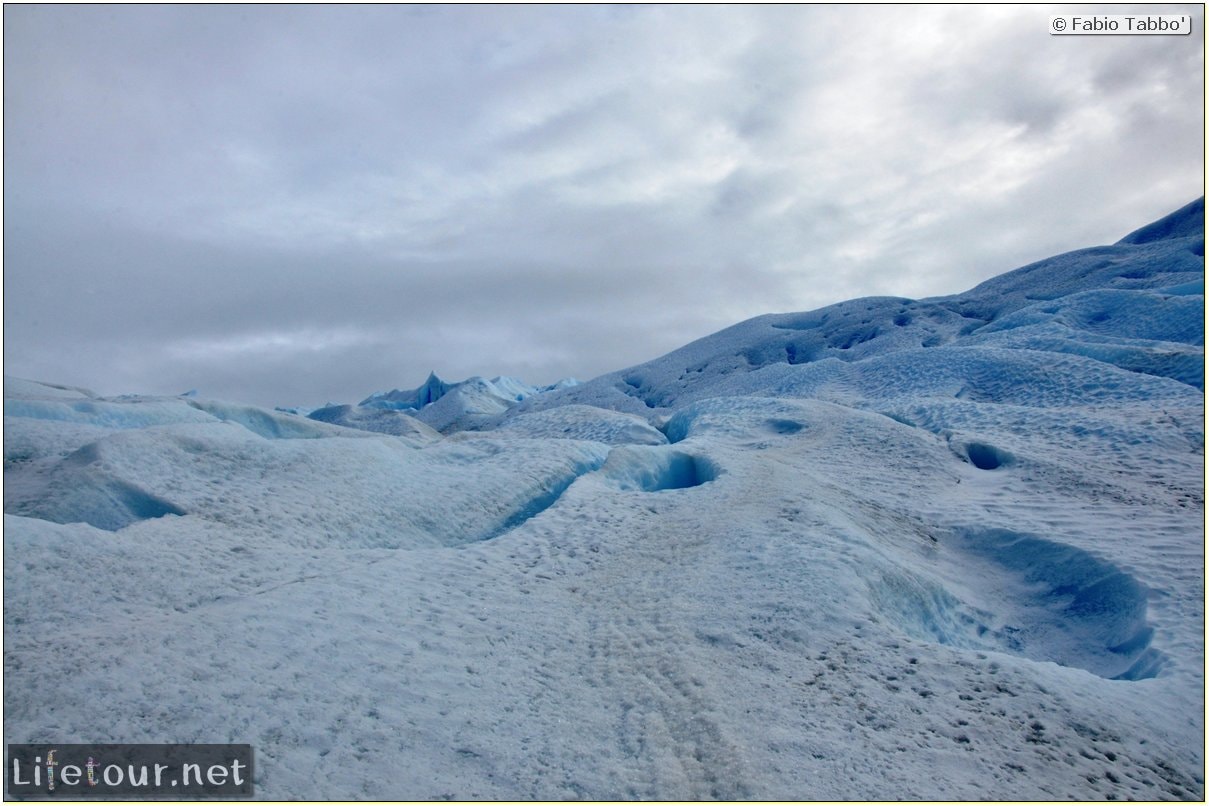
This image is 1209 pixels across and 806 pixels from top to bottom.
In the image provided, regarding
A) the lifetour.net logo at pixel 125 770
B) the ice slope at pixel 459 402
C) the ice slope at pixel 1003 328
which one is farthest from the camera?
the ice slope at pixel 459 402

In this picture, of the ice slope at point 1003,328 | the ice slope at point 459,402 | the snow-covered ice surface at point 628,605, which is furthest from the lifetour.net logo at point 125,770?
the ice slope at point 459,402

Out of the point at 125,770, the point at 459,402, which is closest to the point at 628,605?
the point at 125,770

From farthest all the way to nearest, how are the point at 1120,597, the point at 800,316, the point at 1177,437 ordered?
1. the point at 800,316
2. the point at 1177,437
3. the point at 1120,597

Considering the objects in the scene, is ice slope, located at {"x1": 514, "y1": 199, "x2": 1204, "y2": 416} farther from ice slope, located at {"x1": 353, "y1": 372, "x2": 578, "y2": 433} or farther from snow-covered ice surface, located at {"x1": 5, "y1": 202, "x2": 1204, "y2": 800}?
snow-covered ice surface, located at {"x1": 5, "y1": 202, "x2": 1204, "y2": 800}

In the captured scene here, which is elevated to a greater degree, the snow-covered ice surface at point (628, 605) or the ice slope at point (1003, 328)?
the ice slope at point (1003, 328)

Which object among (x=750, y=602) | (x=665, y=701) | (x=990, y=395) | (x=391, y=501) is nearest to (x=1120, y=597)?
(x=750, y=602)

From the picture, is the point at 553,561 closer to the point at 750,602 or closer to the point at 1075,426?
the point at 750,602

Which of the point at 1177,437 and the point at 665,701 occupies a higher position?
the point at 1177,437

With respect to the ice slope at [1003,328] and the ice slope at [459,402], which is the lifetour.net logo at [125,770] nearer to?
the ice slope at [1003,328]
